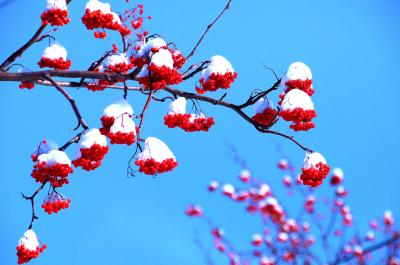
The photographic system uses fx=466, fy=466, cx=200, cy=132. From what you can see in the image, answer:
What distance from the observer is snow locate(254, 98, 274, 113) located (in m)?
5.30

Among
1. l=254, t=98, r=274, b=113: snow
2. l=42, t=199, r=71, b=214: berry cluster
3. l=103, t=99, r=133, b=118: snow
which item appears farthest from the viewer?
l=254, t=98, r=274, b=113: snow

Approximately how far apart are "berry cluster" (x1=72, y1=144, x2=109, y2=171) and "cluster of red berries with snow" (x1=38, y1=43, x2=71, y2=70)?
39.9 inches

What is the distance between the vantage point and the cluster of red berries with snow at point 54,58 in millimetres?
4887

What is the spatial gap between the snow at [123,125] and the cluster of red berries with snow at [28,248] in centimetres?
189

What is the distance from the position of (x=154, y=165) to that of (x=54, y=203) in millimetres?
1477

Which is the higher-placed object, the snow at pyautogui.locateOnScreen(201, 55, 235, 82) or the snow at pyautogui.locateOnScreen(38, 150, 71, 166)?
the snow at pyautogui.locateOnScreen(201, 55, 235, 82)

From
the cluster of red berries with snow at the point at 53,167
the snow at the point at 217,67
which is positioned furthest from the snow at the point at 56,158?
the snow at the point at 217,67

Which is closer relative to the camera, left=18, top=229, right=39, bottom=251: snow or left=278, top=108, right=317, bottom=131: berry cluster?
left=278, top=108, right=317, bottom=131: berry cluster

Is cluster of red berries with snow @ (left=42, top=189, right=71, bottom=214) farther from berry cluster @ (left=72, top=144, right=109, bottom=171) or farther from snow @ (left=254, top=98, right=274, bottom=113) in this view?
snow @ (left=254, top=98, right=274, bottom=113)

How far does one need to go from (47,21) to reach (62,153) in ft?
4.76

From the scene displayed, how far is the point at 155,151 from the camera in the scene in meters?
4.48

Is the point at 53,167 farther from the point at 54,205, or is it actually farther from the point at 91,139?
the point at 54,205

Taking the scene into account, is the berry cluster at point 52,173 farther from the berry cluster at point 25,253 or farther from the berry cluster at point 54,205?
the berry cluster at point 25,253

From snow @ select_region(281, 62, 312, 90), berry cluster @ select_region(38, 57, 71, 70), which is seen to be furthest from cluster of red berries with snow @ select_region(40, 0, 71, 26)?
snow @ select_region(281, 62, 312, 90)
